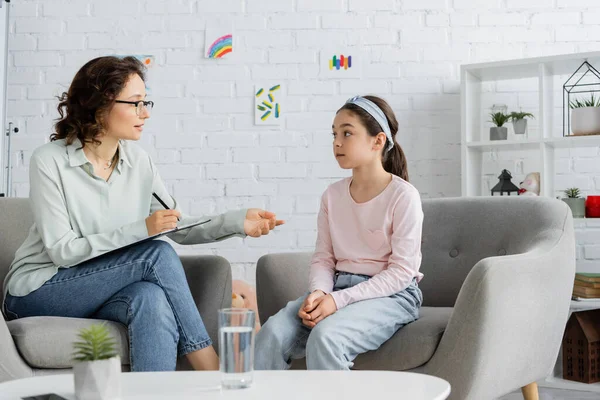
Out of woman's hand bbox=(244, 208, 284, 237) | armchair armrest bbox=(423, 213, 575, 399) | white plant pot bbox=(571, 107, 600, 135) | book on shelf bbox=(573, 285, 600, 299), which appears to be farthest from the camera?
white plant pot bbox=(571, 107, 600, 135)

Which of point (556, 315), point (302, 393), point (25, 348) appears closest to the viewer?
point (302, 393)

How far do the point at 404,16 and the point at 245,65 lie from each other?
77 centimetres

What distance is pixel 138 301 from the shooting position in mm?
1914

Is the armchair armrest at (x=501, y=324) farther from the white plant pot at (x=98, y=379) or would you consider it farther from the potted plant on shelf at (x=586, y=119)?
the potted plant on shelf at (x=586, y=119)

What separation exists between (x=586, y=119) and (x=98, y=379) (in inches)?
99.6

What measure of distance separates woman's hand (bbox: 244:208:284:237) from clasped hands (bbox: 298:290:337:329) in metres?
0.29

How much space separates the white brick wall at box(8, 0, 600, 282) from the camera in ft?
11.6

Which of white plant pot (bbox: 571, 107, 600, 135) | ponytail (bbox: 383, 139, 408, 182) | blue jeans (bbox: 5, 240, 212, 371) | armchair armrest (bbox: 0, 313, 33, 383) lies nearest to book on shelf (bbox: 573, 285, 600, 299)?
white plant pot (bbox: 571, 107, 600, 135)

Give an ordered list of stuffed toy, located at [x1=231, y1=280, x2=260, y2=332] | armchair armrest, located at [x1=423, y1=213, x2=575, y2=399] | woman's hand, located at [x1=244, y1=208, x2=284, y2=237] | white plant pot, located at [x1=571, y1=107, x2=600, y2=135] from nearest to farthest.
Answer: armchair armrest, located at [x1=423, y1=213, x2=575, y2=399], woman's hand, located at [x1=244, y1=208, x2=284, y2=237], white plant pot, located at [x1=571, y1=107, x2=600, y2=135], stuffed toy, located at [x1=231, y1=280, x2=260, y2=332]

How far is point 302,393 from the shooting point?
3.99 feet

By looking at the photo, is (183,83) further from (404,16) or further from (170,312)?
(170,312)

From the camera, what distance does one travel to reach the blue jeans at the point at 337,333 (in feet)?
6.01

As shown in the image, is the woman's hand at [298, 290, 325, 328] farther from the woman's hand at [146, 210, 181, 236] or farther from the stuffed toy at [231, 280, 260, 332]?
the stuffed toy at [231, 280, 260, 332]

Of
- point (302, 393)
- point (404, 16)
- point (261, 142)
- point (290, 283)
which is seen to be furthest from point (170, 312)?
point (404, 16)
